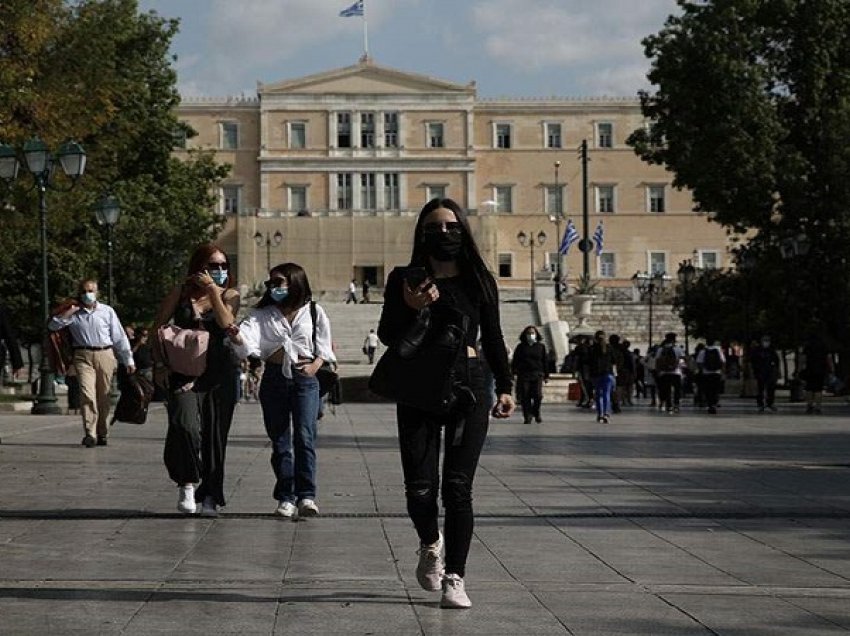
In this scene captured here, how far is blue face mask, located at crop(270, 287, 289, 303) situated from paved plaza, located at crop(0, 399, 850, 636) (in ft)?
4.57

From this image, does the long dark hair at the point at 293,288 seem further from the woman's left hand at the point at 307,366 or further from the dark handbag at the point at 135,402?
the dark handbag at the point at 135,402

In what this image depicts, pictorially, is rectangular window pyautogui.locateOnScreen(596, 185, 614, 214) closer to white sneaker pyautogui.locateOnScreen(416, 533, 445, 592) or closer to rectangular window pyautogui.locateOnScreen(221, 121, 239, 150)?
rectangular window pyautogui.locateOnScreen(221, 121, 239, 150)

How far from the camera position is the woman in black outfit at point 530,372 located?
30078 mm

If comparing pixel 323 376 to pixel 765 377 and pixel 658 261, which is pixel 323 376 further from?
pixel 658 261

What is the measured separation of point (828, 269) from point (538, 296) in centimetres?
4098

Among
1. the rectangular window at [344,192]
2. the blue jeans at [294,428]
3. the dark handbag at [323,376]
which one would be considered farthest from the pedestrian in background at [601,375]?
the rectangular window at [344,192]

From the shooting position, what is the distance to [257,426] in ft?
89.8

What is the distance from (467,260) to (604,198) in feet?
353

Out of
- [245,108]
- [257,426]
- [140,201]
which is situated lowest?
[257,426]

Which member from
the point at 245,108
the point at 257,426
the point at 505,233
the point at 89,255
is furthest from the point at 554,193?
the point at 257,426

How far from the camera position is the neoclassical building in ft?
Answer: 371

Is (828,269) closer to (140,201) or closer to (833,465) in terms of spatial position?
(140,201)

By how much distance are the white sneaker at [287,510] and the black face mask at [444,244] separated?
3932 mm

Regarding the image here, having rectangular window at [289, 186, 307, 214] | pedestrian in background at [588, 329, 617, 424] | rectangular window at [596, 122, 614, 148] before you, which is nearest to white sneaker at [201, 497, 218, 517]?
pedestrian in background at [588, 329, 617, 424]
